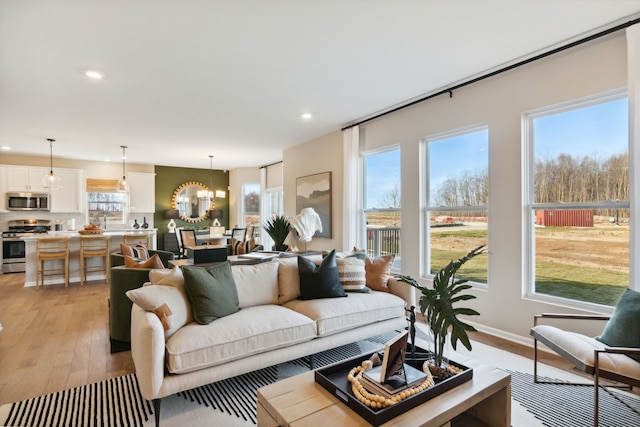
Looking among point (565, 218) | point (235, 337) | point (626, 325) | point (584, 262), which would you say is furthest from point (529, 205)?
point (235, 337)

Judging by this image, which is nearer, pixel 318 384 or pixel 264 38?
pixel 318 384

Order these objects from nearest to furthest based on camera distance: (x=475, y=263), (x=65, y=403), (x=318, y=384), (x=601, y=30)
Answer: (x=318, y=384) → (x=65, y=403) → (x=601, y=30) → (x=475, y=263)

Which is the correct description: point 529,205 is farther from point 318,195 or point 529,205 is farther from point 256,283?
point 318,195

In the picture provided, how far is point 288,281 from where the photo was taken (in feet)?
10.5

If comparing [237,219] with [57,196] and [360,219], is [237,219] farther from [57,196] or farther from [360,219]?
[360,219]

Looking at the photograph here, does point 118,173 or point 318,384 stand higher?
point 118,173

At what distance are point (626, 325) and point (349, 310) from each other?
194 cm

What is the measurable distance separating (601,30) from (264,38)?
9.25 feet

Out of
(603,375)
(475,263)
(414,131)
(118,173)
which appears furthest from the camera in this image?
(118,173)

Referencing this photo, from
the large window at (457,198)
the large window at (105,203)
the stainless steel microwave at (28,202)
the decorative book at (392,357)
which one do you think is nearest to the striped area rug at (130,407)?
the decorative book at (392,357)

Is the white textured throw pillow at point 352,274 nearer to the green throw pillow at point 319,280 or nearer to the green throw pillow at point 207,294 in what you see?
the green throw pillow at point 319,280

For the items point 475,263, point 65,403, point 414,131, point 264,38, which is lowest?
point 65,403

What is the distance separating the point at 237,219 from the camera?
32.7ft

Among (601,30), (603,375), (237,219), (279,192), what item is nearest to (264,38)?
(601,30)
